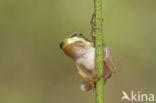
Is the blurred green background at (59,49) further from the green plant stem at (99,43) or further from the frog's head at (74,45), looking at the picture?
the green plant stem at (99,43)

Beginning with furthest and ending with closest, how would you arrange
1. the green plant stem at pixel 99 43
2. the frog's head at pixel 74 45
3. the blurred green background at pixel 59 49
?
the blurred green background at pixel 59 49 < the frog's head at pixel 74 45 < the green plant stem at pixel 99 43

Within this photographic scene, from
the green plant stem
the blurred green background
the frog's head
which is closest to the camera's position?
the green plant stem

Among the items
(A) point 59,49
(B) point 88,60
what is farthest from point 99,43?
(A) point 59,49

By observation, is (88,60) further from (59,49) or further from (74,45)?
(59,49)

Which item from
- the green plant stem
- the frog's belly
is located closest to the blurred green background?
the frog's belly

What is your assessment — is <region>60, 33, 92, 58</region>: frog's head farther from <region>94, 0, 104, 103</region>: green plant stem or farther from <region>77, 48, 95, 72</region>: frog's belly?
<region>94, 0, 104, 103</region>: green plant stem

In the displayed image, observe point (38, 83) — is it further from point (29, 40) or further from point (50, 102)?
point (29, 40)

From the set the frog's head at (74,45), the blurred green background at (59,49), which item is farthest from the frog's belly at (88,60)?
the blurred green background at (59,49)
